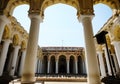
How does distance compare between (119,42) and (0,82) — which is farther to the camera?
(119,42)

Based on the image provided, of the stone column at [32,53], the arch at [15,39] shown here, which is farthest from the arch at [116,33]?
the arch at [15,39]

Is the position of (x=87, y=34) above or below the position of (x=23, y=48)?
below

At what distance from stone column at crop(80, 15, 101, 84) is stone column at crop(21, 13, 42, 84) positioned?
8.06 feet

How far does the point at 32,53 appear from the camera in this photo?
17.2 ft

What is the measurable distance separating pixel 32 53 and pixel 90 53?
2708 millimetres

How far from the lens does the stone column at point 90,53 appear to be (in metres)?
4.78

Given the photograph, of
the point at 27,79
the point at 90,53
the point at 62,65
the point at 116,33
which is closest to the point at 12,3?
the point at 27,79

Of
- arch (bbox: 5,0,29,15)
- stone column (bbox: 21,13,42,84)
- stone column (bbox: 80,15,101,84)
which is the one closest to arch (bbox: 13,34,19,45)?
arch (bbox: 5,0,29,15)

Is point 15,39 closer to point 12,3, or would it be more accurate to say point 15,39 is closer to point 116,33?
point 12,3

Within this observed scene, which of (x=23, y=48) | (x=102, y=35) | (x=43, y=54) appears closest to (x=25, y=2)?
(x=102, y=35)

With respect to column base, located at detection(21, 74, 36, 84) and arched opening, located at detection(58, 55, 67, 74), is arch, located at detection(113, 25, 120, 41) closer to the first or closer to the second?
column base, located at detection(21, 74, 36, 84)

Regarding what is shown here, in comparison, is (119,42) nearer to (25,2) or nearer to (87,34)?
(87,34)

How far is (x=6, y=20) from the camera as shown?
6.66 meters

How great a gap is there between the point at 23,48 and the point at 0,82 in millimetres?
13242
